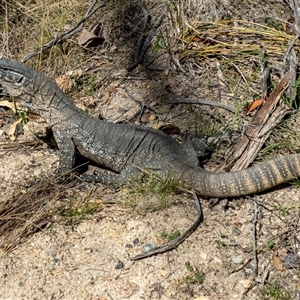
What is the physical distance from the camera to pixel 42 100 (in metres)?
5.88

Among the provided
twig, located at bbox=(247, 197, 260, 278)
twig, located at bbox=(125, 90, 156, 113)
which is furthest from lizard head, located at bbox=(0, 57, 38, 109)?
twig, located at bbox=(247, 197, 260, 278)

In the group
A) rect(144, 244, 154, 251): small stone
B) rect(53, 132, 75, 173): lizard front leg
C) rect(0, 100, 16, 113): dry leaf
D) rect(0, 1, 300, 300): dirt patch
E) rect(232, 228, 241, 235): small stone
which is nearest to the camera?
rect(0, 1, 300, 300): dirt patch

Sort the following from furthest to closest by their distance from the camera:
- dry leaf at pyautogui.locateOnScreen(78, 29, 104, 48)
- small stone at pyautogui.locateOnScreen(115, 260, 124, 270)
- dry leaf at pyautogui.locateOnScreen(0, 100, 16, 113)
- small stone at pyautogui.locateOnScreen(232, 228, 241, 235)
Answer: dry leaf at pyautogui.locateOnScreen(78, 29, 104, 48) < dry leaf at pyautogui.locateOnScreen(0, 100, 16, 113) < small stone at pyautogui.locateOnScreen(232, 228, 241, 235) < small stone at pyautogui.locateOnScreen(115, 260, 124, 270)

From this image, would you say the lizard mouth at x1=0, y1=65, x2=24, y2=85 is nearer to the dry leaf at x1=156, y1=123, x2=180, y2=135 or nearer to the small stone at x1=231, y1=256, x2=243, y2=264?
the dry leaf at x1=156, y1=123, x2=180, y2=135

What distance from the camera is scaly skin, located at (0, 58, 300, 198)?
5.40 metres

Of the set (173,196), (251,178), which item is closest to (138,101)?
(173,196)

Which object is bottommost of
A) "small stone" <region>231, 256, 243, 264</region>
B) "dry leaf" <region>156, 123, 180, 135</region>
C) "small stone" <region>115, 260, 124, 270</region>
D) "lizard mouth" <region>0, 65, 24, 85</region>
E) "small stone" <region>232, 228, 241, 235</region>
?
"small stone" <region>115, 260, 124, 270</region>

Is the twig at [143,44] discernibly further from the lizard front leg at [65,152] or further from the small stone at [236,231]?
the small stone at [236,231]

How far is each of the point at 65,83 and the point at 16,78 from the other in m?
1.00

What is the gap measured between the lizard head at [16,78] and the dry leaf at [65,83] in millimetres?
809

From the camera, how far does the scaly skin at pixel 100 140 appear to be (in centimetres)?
540

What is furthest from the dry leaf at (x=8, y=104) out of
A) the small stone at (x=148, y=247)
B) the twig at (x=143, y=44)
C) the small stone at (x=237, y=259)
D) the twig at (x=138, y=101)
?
the small stone at (x=237, y=259)

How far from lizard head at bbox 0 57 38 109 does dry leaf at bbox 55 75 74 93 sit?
31.9 inches

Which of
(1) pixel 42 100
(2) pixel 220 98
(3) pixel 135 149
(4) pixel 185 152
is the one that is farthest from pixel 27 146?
(2) pixel 220 98
